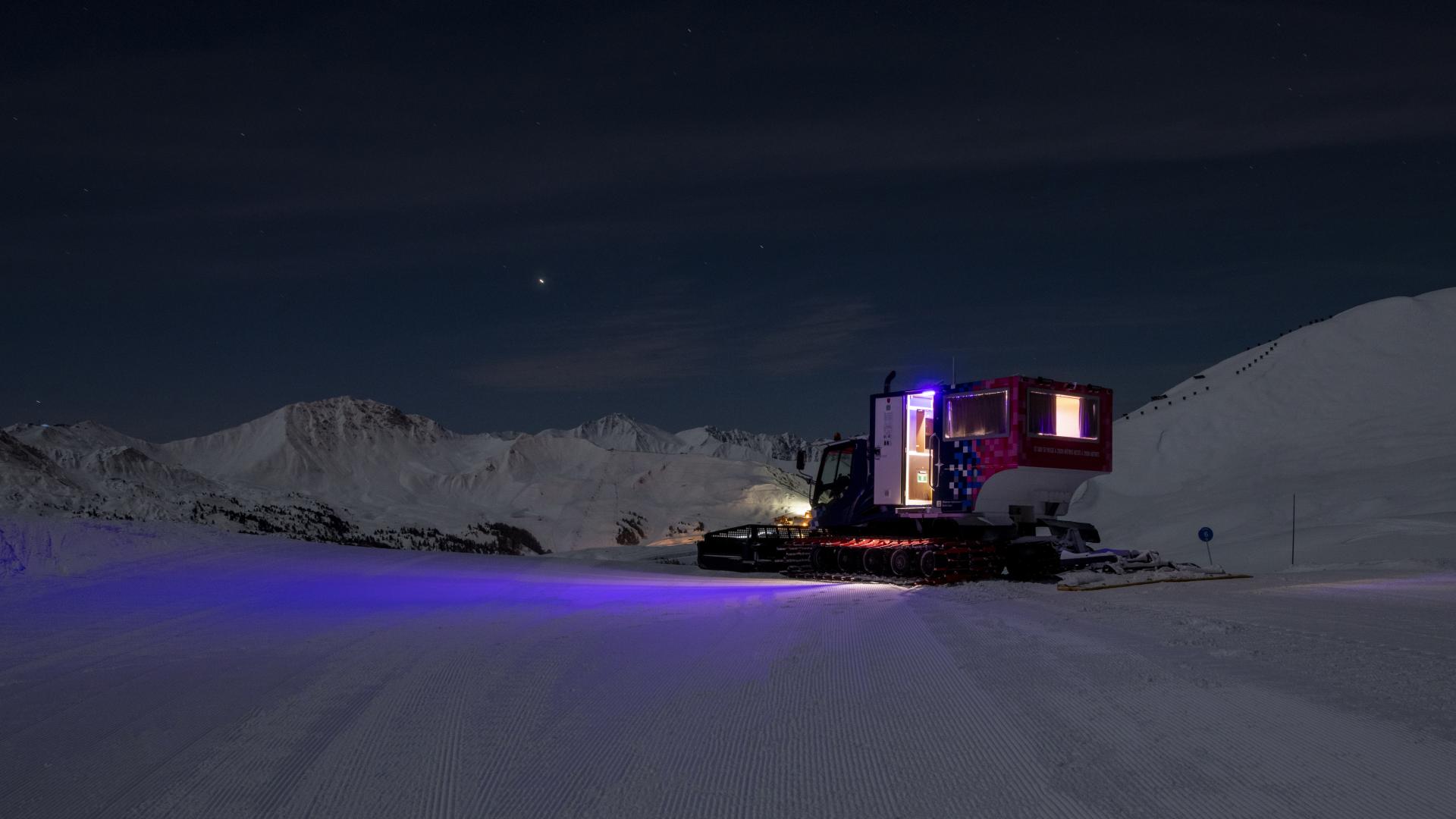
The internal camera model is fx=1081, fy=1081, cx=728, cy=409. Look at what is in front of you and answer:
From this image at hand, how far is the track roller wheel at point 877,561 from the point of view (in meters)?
20.7

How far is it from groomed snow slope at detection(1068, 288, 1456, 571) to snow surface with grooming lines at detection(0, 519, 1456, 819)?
72.6ft

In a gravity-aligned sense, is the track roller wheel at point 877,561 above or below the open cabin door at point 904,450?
below

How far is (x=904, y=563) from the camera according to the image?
2000 cm

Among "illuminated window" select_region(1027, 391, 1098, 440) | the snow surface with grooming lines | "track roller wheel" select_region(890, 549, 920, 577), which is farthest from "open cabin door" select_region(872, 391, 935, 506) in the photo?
the snow surface with grooming lines

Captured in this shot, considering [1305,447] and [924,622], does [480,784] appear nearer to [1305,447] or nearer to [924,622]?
[924,622]

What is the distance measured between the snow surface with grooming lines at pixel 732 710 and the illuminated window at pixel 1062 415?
216 inches

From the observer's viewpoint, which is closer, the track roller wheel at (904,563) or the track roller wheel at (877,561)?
the track roller wheel at (904,563)

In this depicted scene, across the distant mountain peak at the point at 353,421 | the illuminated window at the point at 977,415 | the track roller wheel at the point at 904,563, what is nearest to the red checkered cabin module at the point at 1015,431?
the illuminated window at the point at 977,415

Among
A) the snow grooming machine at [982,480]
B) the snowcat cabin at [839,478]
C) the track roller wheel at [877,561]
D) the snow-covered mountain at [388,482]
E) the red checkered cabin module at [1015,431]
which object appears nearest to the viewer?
the red checkered cabin module at [1015,431]

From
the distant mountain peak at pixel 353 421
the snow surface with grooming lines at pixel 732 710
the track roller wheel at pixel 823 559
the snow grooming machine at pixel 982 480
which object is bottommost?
the snow surface with grooming lines at pixel 732 710

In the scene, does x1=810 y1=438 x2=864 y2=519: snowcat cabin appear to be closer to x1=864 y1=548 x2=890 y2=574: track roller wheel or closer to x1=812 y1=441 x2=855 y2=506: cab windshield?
x1=812 y1=441 x2=855 y2=506: cab windshield

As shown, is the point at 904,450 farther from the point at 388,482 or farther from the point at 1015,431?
the point at 388,482

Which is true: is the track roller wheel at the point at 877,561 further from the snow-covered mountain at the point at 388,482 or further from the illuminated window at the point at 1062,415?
the snow-covered mountain at the point at 388,482

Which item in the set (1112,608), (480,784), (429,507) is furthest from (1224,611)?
(429,507)
